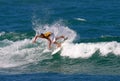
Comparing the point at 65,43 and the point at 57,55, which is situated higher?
the point at 65,43

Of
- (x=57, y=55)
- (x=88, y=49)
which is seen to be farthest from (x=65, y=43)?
(x=57, y=55)

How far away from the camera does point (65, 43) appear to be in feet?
154

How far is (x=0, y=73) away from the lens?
40188 mm

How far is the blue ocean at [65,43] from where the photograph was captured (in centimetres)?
4022

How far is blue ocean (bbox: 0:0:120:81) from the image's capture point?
132ft

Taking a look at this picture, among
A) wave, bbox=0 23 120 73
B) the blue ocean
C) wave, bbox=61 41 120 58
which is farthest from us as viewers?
wave, bbox=61 41 120 58

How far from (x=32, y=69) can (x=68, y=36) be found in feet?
26.5

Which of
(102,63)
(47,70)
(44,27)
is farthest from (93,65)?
(44,27)

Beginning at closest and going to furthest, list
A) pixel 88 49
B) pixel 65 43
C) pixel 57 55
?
pixel 57 55 < pixel 88 49 < pixel 65 43


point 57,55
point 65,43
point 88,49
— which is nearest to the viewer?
point 57,55

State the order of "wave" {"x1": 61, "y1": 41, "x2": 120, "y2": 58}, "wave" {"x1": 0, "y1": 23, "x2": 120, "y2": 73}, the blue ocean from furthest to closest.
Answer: "wave" {"x1": 61, "y1": 41, "x2": 120, "y2": 58} < "wave" {"x1": 0, "y1": 23, "x2": 120, "y2": 73} < the blue ocean

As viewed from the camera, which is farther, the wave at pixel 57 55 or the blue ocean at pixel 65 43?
the wave at pixel 57 55

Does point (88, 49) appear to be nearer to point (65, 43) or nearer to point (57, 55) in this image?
point (65, 43)

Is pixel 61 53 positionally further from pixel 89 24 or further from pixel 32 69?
pixel 89 24
